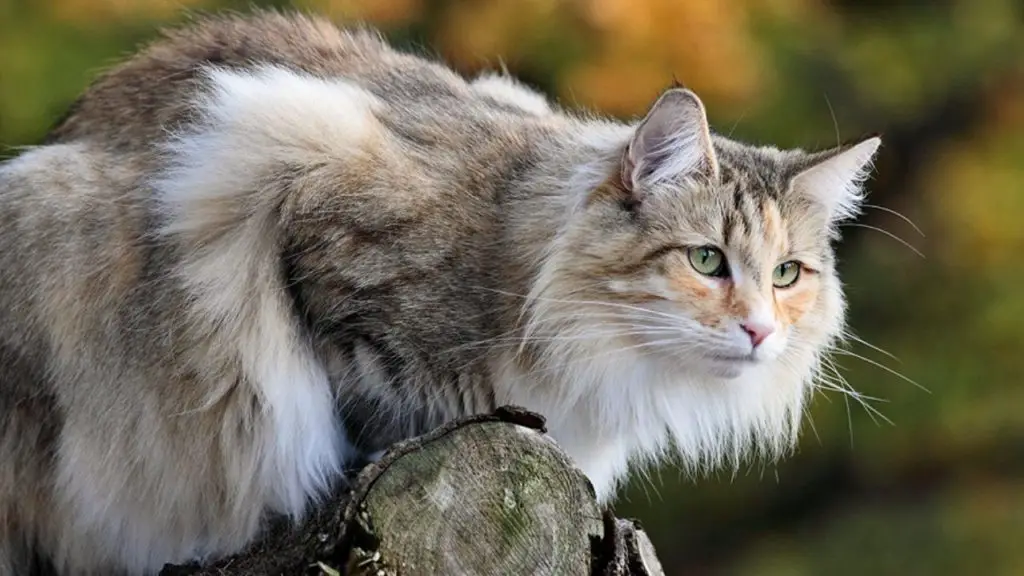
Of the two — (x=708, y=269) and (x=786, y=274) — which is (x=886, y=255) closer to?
(x=786, y=274)

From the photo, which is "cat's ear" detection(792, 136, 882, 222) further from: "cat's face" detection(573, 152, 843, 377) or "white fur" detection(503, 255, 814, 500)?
→ "white fur" detection(503, 255, 814, 500)

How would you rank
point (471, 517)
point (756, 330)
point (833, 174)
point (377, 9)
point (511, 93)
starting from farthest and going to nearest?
point (377, 9) < point (511, 93) < point (833, 174) < point (756, 330) < point (471, 517)

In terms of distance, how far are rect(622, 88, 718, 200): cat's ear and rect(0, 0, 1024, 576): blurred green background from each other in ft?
7.24

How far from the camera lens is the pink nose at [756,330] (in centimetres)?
240

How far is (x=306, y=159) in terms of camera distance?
2537mm

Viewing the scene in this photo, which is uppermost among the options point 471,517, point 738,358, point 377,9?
point 377,9

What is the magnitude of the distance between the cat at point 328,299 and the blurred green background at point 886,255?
7.09ft

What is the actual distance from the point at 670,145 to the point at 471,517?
0.86 m

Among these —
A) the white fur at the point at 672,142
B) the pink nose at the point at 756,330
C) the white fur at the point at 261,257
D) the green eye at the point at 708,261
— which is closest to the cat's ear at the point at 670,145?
the white fur at the point at 672,142

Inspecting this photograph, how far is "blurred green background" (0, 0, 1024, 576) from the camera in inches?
187

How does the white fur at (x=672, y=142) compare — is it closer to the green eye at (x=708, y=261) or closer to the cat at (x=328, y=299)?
the cat at (x=328, y=299)

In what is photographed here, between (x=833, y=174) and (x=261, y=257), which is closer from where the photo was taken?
(x=261, y=257)

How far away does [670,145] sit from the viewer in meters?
2.45

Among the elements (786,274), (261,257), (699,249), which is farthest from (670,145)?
(261,257)
